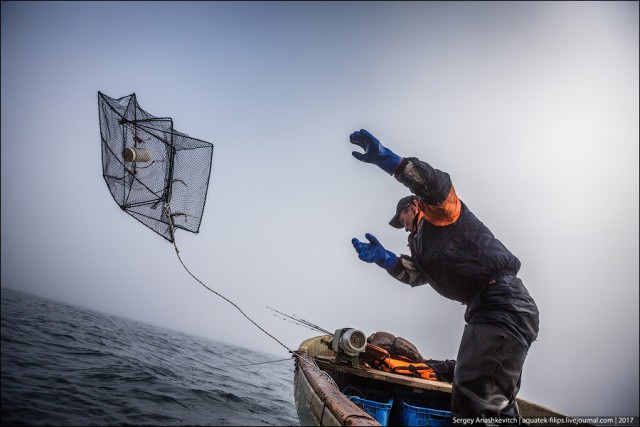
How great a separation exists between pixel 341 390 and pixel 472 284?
3.44 meters

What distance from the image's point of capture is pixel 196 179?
427 centimetres

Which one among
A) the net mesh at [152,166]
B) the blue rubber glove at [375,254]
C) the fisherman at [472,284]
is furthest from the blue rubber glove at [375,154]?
the net mesh at [152,166]

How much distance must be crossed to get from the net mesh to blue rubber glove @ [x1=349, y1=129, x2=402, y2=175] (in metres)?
2.31

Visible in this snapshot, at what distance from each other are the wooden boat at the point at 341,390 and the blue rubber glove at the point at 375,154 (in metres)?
2.35

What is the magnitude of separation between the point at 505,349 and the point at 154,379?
6639 millimetres

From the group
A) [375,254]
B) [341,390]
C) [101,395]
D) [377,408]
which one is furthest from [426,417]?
[101,395]

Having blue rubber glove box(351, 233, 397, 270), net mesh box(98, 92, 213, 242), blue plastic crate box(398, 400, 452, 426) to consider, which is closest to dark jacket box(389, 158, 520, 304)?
blue rubber glove box(351, 233, 397, 270)

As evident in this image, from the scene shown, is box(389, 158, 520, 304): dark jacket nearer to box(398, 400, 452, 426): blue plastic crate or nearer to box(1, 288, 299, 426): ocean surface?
box(398, 400, 452, 426): blue plastic crate

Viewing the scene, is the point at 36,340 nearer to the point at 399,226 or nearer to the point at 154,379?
the point at 154,379

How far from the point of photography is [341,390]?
5.07 m

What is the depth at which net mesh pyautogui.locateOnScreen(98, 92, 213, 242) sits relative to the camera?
3.78 meters

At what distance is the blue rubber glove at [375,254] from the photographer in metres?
4.69

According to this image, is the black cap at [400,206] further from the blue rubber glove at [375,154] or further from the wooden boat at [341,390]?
the wooden boat at [341,390]

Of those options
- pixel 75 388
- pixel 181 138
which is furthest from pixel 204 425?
pixel 181 138
